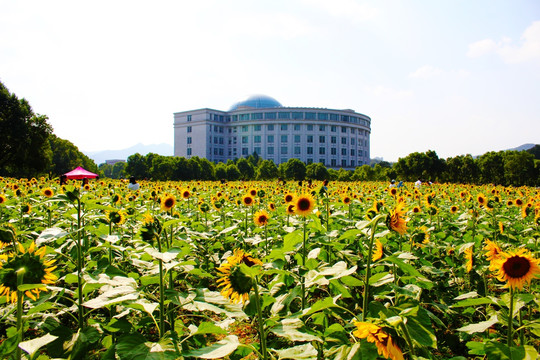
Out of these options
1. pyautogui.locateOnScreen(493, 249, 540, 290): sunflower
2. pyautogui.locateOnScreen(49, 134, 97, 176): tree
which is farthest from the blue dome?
pyautogui.locateOnScreen(493, 249, 540, 290): sunflower

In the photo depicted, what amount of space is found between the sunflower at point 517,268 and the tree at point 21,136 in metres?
33.6

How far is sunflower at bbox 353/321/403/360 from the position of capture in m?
1.03

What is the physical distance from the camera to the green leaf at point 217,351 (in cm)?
114

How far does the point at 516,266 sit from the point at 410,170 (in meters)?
38.7

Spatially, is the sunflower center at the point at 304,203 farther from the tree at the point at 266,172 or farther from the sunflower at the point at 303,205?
the tree at the point at 266,172

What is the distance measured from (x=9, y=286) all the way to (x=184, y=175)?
39124mm

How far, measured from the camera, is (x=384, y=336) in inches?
40.7

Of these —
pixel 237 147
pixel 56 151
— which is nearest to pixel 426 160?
pixel 56 151

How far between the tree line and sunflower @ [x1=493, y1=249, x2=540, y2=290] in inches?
1394

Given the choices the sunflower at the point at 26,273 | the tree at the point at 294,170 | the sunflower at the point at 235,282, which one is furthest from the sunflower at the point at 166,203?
the tree at the point at 294,170

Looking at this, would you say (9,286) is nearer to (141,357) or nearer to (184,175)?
(141,357)

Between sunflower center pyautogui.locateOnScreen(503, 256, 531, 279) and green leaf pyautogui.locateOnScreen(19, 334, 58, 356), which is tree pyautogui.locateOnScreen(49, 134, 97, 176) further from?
sunflower center pyautogui.locateOnScreen(503, 256, 531, 279)

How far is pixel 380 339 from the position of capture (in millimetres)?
1046

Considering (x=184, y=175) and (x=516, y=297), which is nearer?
(x=516, y=297)
